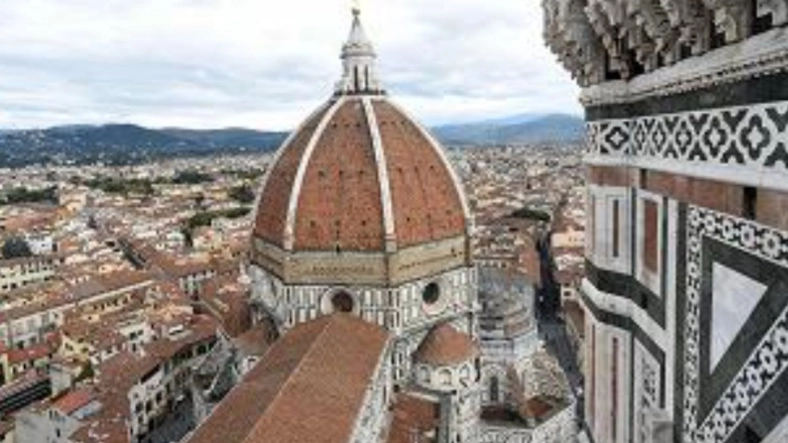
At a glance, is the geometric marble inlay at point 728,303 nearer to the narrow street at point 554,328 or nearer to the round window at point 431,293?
the round window at point 431,293

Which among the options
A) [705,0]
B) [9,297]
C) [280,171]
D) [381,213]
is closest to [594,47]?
[705,0]

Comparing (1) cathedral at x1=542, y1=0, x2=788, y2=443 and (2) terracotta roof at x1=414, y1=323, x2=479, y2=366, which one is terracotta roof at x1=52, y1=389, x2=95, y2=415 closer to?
(2) terracotta roof at x1=414, y1=323, x2=479, y2=366

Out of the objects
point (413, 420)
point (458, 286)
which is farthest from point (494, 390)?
point (413, 420)

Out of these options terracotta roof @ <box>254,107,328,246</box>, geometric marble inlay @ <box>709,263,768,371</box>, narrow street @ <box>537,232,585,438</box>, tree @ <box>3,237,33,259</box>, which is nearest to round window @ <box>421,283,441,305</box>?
terracotta roof @ <box>254,107,328,246</box>

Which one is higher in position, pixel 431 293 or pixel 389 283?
pixel 389 283

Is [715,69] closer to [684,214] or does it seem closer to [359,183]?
[684,214]

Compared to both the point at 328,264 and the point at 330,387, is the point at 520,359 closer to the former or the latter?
the point at 328,264
